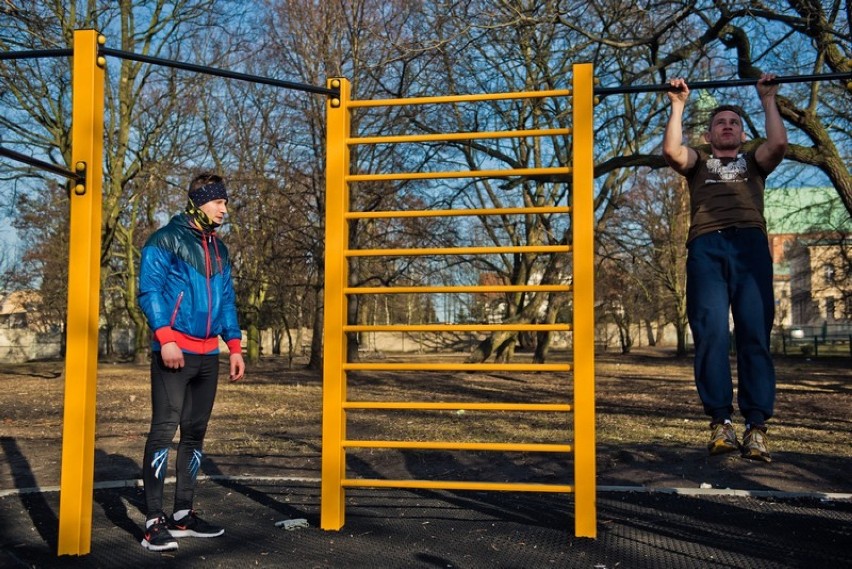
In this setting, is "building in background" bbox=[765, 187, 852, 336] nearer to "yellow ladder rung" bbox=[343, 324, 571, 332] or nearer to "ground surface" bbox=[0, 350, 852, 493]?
"ground surface" bbox=[0, 350, 852, 493]

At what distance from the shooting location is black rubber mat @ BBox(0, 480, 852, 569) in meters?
3.29

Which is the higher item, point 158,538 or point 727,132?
point 727,132

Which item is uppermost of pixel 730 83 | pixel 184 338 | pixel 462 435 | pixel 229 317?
pixel 730 83

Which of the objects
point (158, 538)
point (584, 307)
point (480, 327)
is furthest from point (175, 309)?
point (584, 307)

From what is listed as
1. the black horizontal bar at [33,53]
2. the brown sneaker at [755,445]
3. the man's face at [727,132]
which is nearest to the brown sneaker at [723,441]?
the brown sneaker at [755,445]

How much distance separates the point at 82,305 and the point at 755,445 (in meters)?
3.02

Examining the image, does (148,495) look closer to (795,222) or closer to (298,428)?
(298,428)

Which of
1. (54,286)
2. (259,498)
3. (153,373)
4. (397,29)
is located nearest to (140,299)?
(153,373)

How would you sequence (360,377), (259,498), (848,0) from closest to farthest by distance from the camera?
(259,498) < (848,0) < (360,377)

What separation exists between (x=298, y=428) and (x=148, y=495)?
213 inches

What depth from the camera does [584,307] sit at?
3.87m

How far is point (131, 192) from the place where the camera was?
22.3 meters

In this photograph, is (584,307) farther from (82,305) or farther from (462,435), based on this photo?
(462,435)

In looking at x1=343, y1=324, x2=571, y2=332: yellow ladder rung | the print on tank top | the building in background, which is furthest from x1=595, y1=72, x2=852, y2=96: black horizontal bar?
the building in background
